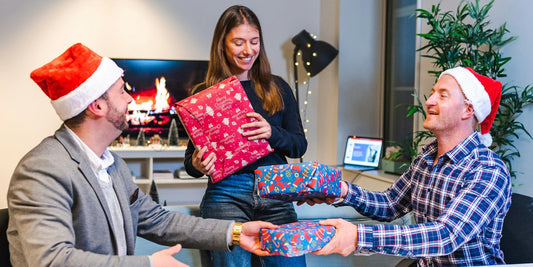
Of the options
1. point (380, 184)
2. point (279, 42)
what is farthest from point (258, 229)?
point (279, 42)

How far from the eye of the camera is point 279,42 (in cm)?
593

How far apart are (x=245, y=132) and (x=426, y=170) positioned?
634 millimetres

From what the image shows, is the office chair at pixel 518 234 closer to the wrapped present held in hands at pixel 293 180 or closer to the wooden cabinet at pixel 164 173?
the wrapped present held in hands at pixel 293 180

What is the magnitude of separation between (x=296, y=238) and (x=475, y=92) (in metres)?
0.82

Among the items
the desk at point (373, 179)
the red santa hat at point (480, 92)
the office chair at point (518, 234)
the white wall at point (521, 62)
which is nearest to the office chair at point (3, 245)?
the red santa hat at point (480, 92)

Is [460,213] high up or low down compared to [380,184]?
up

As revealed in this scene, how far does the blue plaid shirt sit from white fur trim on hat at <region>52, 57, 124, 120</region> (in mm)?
826

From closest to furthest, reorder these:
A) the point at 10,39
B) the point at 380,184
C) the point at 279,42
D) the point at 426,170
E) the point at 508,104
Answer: the point at 426,170, the point at 508,104, the point at 380,184, the point at 10,39, the point at 279,42

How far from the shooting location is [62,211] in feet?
4.50

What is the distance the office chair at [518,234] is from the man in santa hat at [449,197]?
6.8 inches

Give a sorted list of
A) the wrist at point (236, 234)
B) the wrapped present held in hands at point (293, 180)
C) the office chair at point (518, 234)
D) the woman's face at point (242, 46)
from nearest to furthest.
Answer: the wrapped present held in hands at point (293, 180)
the wrist at point (236, 234)
the office chair at point (518, 234)
the woman's face at point (242, 46)

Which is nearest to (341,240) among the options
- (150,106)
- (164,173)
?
(164,173)

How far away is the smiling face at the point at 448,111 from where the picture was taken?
183 cm

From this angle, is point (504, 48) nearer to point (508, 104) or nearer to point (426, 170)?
point (508, 104)
